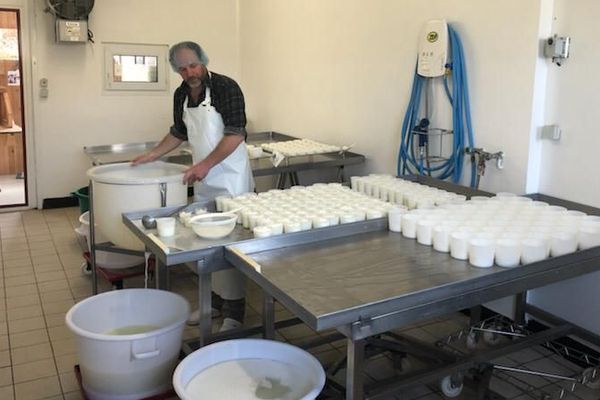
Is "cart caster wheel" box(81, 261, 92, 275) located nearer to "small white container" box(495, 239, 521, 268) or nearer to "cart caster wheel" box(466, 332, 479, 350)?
"cart caster wheel" box(466, 332, 479, 350)

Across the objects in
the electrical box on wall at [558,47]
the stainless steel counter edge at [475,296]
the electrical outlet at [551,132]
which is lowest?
the stainless steel counter edge at [475,296]

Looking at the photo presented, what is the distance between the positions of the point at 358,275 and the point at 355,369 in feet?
0.99

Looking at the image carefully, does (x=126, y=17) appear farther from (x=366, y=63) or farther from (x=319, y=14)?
(x=366, y=63)

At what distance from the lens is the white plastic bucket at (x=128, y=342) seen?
2.11 metres

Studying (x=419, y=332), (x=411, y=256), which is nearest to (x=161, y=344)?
(x=411, y=256)

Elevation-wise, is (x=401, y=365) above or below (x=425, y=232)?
below

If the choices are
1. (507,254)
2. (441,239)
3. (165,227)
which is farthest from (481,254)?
(165,227)

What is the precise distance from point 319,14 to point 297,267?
3.02m

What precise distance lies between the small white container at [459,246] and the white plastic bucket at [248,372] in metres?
0.60

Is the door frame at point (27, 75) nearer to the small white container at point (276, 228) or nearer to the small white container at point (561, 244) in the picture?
the small white container at point (276, 228)

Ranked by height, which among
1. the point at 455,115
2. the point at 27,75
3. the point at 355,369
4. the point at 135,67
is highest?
the point at 135,67

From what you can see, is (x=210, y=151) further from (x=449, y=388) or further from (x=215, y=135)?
(x=449, y=388)

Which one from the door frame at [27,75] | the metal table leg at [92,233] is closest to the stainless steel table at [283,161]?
the metal table leg at [92,233]

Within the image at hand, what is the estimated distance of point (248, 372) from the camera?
1.91 m
